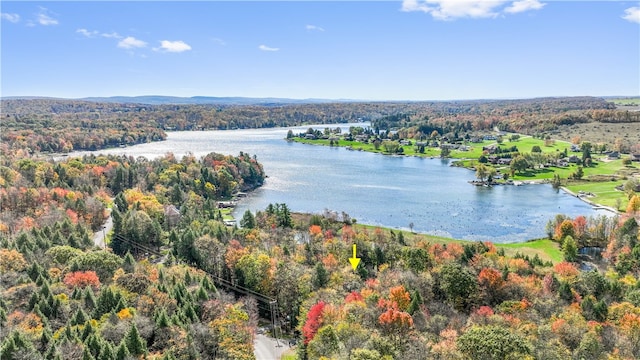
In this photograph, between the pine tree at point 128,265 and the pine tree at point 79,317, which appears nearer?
the pine tree at point 79,317

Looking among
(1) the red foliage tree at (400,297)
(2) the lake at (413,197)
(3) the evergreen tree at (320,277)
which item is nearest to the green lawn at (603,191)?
(2) the lake at (413,197)

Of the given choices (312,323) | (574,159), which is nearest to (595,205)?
(574,159)

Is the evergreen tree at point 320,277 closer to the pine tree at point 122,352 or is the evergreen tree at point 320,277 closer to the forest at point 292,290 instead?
the forest at point 292,290

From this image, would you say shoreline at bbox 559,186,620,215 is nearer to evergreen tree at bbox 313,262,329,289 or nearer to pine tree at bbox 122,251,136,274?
evergreen tree at bbox 313,262,329,289

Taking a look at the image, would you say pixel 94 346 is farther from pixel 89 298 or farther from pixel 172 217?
pixel 172 217

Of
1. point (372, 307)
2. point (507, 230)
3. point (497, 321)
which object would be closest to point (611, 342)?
point (497, 321)
